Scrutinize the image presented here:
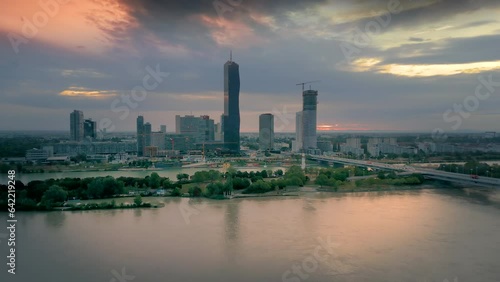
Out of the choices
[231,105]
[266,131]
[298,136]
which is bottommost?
[298,136]

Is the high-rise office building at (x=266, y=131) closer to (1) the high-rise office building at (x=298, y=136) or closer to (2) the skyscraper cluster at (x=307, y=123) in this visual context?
(1) the high-rise office building at (x=298, y=136)

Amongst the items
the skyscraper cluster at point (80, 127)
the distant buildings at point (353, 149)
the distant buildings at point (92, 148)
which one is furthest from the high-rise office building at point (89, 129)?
the distant buildings at point (353, 149)

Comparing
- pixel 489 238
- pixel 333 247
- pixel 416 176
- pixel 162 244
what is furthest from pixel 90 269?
pixel 416 176

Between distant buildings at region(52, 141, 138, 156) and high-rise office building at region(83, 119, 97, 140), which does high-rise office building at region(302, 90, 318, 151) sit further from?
high-rise office building at region(83, 119, 97, 140)

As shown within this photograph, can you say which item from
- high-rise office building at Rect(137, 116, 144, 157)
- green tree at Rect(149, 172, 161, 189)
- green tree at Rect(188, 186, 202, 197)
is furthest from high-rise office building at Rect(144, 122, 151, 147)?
green tree at Rect(188, 186, 202, 197)

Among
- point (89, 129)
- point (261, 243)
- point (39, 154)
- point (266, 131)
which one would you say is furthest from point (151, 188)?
point (266, 131)

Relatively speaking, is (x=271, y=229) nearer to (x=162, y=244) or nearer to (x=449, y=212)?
(x=162, y=244)

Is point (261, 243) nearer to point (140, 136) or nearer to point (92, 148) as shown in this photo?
point (92, 148)
